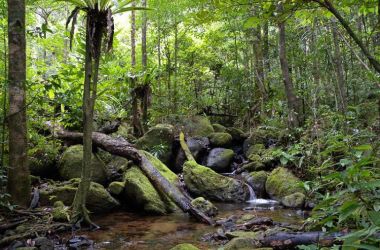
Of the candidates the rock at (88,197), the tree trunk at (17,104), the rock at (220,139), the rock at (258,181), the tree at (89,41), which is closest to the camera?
the tree at (89,41)

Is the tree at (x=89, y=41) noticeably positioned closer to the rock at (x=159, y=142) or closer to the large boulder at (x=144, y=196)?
the large boulder at (x=144, y=196)

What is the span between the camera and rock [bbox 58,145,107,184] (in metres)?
8.84

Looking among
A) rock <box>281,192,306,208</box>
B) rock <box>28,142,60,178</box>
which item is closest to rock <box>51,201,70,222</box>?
rock <box>28,142,60,178</box>

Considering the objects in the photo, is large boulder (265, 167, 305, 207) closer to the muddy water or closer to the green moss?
the muddy water

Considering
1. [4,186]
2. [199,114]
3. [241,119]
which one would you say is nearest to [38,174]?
[4,186]

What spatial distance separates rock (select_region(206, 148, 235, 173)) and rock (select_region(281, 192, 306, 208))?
3.66 meters

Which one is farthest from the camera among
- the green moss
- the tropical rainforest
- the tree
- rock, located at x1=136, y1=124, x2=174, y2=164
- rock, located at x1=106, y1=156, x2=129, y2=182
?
rock, located at x1=136, y1=124, x2=174, y2=164

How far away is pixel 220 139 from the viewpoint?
42.8ft

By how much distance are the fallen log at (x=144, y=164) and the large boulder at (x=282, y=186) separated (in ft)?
8.09

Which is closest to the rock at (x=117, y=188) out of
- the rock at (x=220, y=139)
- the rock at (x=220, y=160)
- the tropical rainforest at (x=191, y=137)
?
the tropical rainforest at (x=191, y=137)

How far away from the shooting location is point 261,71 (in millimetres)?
16031

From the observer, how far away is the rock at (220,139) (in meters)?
13.0

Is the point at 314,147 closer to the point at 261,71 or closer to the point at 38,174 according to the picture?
the point at 38,174

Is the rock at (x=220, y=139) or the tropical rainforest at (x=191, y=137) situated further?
the rock at (x=220, y=139)
